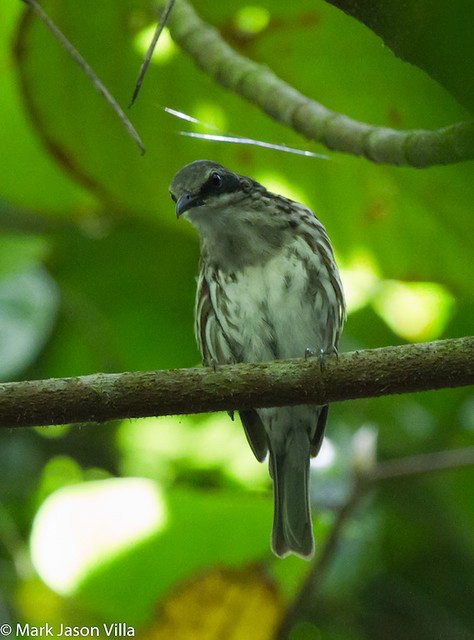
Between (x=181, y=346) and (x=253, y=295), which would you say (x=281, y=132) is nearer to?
(x=253, y=295)

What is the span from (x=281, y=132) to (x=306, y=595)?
65.2 inches

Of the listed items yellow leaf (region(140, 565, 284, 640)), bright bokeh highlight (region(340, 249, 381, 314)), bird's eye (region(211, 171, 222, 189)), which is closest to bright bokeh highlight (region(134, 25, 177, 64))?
bird's eye (region(211, 171, 222, 189))

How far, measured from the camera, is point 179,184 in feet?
10.8

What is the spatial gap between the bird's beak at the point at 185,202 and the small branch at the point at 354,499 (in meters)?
1.22

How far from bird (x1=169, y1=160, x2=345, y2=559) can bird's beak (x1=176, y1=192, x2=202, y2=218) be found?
6cm

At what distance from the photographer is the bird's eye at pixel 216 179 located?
3.42m

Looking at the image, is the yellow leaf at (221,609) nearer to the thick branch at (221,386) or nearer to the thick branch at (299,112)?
the thick branch at (221,386)

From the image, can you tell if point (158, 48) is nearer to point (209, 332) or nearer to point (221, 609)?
point (209, 332)

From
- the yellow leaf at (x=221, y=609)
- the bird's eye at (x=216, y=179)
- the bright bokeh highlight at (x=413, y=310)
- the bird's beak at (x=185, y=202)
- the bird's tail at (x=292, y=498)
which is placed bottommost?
the yellow leaf at (x=221, y=609)

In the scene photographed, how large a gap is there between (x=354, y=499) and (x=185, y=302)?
160 cm

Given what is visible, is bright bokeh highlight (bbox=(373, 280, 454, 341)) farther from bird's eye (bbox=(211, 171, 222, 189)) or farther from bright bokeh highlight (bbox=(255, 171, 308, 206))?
bird's eye (bbox=(211, 171, 222, 189))

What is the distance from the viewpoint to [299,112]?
105 inches

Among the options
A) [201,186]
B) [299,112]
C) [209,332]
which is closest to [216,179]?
[201,186]

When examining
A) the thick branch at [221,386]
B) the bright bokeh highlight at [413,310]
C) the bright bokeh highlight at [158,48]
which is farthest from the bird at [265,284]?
the thick branch at [221,386]
